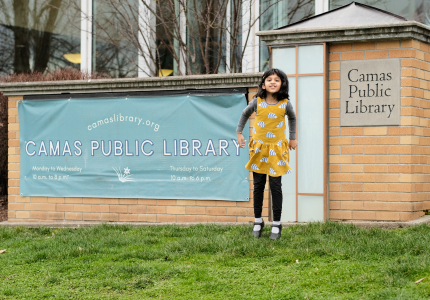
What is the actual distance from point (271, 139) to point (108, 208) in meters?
2.94

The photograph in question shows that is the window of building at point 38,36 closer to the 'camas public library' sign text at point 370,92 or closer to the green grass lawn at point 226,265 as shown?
the green grass lawn at point 226,265

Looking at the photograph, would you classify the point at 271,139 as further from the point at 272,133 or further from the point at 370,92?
the point at 370,92

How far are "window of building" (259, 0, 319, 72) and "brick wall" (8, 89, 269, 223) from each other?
15.7ft

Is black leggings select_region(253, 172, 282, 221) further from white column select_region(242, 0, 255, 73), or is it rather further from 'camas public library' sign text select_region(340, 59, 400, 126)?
white column select_region(242, 0, 255, 73)

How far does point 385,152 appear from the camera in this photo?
5.78 m

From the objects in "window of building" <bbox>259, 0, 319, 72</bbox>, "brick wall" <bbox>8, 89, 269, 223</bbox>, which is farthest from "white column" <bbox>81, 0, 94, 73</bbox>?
"brick wall" <bbox>8, 89, 269, 223</bbox>

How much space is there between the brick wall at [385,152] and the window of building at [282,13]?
4814 mm

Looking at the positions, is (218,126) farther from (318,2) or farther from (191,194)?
(318,2)

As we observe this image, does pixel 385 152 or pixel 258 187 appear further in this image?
pixel 385 152

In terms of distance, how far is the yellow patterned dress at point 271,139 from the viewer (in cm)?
473

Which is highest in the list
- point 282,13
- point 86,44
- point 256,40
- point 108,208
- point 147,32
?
point 282,13

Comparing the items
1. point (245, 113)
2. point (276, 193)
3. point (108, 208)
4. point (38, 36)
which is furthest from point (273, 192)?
point (38, 36)

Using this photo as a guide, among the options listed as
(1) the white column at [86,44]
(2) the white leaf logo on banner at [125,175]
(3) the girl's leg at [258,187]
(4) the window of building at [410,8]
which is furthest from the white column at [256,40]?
(3) the girl's leg at [258,187]

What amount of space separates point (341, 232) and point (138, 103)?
3.19 metres
